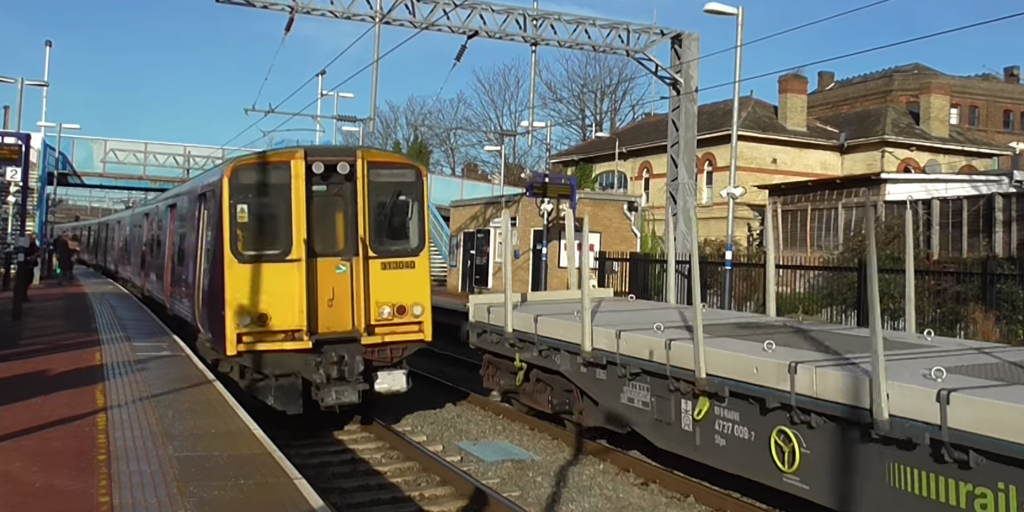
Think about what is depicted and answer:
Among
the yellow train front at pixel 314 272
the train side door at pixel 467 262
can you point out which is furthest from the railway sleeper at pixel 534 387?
the train side door at pixel 467 262

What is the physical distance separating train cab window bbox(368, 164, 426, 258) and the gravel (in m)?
2.24

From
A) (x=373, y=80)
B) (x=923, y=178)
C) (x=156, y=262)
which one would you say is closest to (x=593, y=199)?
(x=373, y=80)

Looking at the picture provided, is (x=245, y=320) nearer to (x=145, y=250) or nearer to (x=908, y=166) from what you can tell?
(x=145, y=250)

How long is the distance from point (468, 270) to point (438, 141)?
3104cm

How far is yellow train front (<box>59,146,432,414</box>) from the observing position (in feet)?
32.3

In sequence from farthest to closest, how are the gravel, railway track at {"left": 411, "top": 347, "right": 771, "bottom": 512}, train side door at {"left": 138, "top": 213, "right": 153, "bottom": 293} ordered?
train side door at {"left": 138, "top": 213, "right": 153, "bottom": 293}
the gravel
railway track at {"left": 411, "top": 347, "right": 771, "bottom": 512}

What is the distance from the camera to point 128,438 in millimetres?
8336

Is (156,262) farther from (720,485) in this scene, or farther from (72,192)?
(72,192)

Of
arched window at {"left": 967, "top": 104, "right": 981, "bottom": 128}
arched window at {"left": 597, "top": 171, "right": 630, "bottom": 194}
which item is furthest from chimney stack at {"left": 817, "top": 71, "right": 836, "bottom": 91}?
arched window at {"left": 597, "top": 171, "right": 630, "bottom": 194}

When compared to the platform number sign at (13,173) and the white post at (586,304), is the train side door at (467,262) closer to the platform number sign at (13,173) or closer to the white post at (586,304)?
the platform number sign at (13,173)

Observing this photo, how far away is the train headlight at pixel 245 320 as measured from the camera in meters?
9.70

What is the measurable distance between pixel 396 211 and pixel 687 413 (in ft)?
15.1

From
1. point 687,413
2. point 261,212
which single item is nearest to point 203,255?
point 261,212

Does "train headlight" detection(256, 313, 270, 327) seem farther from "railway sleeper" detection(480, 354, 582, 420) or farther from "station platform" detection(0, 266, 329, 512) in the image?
"railway sleeper" detection(480, 354, 582, 420)
